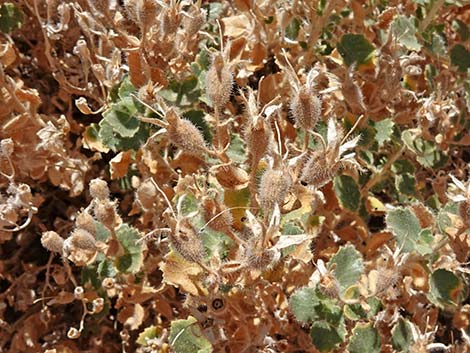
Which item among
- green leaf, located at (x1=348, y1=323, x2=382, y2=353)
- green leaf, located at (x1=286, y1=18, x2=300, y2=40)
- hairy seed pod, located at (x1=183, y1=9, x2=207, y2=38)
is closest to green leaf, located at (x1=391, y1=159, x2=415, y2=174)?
green leaf, located at (x1=286, y1=18, x2=300, y2=40)

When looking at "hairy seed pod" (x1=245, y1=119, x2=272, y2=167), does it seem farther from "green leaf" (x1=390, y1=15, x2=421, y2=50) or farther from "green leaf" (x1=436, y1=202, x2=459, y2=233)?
"green leaf" (x1=390, y1=15, x2=421, y2=50)

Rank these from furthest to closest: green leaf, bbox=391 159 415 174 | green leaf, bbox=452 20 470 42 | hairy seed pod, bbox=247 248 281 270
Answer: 1. green leaf, bbox=452 20 470 42
2. green leaf, bbox=391 159 415 174
3. hairy seed pod, bbox=247 248 281 270

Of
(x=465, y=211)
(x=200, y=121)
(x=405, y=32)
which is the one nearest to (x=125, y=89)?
(x=200, y=121)

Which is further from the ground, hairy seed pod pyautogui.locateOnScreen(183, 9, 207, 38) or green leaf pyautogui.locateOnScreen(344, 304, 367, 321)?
hairy seed pod pyautogui.locateOnScreen(183, 9, 207, 38)

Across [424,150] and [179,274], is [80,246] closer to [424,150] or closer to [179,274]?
[179,274]

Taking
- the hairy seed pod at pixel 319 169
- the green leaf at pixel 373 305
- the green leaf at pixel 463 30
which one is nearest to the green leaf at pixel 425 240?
the green leaf at pixel 373 305
